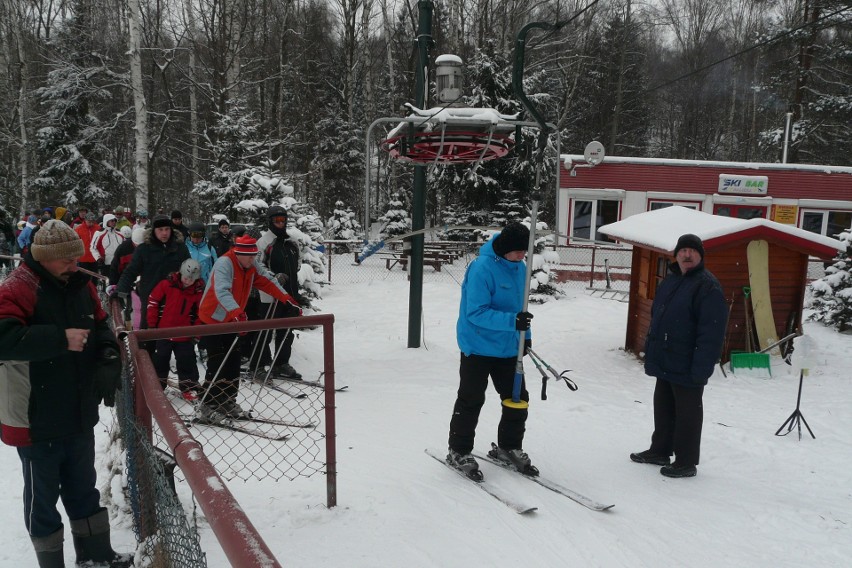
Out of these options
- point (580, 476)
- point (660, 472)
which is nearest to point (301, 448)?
point (580, 476)

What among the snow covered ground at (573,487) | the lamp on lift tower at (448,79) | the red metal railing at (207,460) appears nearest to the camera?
the red metal railing at (207,460)

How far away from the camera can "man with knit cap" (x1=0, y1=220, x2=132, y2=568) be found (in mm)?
2518

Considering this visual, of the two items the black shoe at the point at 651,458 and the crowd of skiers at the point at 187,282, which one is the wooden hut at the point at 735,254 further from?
the crowd of skiers at the point at 187,282

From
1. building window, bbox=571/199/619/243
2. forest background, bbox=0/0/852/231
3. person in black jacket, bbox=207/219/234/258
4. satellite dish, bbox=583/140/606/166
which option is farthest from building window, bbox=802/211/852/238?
person in black jacket, bbox=207/219/234/258

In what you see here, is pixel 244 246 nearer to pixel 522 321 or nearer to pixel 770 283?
pixel 522 321

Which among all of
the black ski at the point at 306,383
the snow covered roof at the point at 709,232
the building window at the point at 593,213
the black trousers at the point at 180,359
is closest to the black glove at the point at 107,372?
the black trousers at the point at 180,359

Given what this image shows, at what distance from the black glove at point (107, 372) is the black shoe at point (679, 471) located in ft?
12.1

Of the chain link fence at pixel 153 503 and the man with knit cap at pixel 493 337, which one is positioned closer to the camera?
the chain link fence at pixel 153 503

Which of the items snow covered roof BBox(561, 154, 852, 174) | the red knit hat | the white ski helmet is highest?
snow covered roof BBox(561, 154, 852, 174)

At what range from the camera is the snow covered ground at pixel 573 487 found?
10.5 ft

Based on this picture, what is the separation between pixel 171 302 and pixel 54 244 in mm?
2675

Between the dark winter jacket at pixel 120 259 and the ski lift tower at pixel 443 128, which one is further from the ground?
the ski lift tower at pixel 443 128

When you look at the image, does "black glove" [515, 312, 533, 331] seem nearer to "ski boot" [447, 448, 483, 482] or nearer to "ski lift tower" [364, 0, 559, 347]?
"ski boot" [447, 448, 483, 482]

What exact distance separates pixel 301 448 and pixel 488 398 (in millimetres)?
2348
